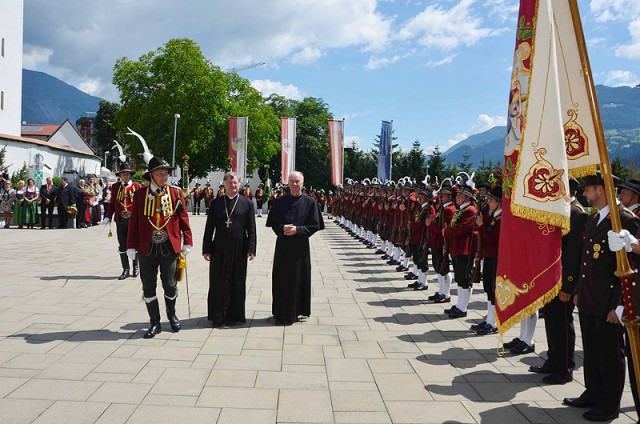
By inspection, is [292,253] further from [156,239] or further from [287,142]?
[287,142]

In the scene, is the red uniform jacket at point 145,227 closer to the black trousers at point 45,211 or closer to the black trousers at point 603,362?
the black trousers at point 603,362

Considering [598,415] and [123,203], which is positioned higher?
[123,203]

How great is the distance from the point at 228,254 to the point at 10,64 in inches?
1582

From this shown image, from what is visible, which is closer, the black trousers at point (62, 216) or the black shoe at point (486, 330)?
the black shoe at point (486, 330)

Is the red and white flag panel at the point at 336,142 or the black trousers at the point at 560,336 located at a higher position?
the red and white flag panel at the point at 336,142

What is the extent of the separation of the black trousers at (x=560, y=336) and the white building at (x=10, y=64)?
41.6 m

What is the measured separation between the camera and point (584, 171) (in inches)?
176

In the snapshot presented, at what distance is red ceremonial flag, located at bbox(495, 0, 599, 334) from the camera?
441cm

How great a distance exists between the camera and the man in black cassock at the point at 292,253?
22.8 feet

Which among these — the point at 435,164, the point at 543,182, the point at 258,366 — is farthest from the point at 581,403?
the point at 435,164

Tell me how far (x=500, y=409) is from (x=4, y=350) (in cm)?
499

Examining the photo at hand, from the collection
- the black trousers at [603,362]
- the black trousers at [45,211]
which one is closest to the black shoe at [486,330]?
the black trousers at [603,362]

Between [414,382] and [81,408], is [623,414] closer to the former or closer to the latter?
[414,382]

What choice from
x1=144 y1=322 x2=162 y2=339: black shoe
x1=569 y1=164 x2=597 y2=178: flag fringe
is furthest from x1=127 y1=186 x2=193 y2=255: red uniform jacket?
x1=569 y1=164 x2=597 y2=178: flag fringe
